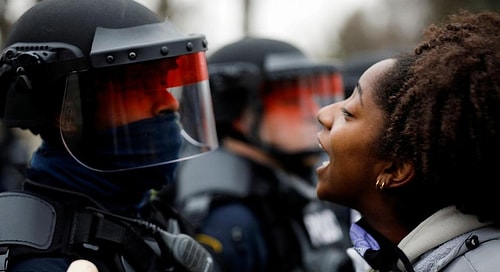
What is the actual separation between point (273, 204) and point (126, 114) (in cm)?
170

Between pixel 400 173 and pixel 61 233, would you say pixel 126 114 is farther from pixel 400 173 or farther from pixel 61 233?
pixel 400 173

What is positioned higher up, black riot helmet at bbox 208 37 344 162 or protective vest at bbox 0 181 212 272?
protective vest at bbox 0 181 212 272

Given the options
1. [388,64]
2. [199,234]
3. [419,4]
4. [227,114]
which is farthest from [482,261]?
[419,4]

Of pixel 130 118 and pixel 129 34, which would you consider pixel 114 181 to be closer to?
pixel 130 118

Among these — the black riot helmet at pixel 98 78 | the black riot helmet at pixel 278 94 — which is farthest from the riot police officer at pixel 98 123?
the black riot helmet at pixel 278 94

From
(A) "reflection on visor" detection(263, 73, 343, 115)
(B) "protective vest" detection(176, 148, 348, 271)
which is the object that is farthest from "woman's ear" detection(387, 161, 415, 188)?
(A) "reflection on visor" detection(263, 73, 343, 115)

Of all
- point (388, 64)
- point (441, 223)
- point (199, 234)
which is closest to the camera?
point (441, 223)

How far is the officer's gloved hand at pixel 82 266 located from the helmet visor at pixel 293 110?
2252mm

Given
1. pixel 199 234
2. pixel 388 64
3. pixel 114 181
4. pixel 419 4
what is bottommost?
pixel 419 4

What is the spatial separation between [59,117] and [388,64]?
95cm

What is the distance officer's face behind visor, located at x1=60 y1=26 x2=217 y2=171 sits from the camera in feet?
6.59

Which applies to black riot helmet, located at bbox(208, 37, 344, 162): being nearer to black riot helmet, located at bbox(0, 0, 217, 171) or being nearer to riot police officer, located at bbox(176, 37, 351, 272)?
riot police officer, located at bbox(176, 37, 351, 272)

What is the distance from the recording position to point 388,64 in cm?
185

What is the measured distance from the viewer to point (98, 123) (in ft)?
6.72
